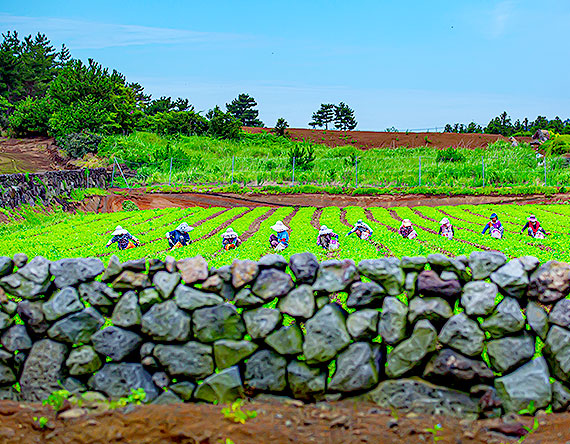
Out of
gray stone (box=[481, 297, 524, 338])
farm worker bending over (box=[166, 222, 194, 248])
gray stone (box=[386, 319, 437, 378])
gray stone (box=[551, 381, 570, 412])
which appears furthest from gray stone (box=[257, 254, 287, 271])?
farm worker bending over (box=[166, 222, 194, 248])

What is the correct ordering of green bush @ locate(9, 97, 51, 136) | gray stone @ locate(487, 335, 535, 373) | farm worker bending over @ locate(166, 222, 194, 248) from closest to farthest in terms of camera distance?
gray stone @ locate(487, 335, 535, 373), farm worker bending over @ locate(166, 222, 194, 248), green bush @ locate(9, 97, 51, 136)

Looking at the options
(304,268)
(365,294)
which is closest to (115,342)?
(304,268)

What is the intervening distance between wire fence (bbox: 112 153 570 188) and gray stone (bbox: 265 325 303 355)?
25077 mm

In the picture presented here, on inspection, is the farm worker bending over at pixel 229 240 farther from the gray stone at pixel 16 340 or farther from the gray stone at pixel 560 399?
the gray stone at pixel 560 399

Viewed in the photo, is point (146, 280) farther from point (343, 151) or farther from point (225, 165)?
point (343, 151)

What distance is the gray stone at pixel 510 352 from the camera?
4824 mm

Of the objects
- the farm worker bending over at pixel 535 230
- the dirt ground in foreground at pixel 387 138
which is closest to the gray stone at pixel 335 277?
the farm worker bending over at pixel 535 230

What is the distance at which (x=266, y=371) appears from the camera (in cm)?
504

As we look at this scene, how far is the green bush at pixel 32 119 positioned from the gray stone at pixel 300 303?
151 ft

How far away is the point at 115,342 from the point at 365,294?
8.40 ft

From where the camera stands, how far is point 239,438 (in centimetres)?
428

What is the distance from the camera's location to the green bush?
1775 inches

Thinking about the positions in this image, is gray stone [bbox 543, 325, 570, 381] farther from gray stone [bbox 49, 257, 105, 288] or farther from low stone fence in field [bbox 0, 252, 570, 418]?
gray stone [bbox 49, 257, 105, 288]

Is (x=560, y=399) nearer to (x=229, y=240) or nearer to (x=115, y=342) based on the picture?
(x=115, y=342)
